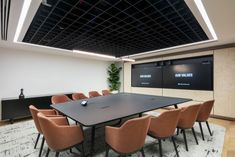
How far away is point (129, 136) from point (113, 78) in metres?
6.47

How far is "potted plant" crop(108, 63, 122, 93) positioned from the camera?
26.9 feet

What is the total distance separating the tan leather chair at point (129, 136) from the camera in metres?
1.79

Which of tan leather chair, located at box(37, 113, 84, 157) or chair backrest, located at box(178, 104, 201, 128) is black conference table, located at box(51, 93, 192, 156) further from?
chair backrest, located at box(178, 104, 201, 128)

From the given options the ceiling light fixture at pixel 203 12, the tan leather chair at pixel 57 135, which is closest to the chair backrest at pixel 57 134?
the tan leather chair at pixel 57 135

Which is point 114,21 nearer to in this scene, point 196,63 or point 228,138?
point 228,138

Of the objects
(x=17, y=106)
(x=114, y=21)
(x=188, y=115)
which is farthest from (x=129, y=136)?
(x=17, y=106)

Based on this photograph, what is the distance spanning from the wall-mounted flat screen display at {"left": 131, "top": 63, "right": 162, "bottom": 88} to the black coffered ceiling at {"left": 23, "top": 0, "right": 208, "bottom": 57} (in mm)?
2796

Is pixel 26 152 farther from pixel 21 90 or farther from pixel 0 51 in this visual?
pixel 0 51

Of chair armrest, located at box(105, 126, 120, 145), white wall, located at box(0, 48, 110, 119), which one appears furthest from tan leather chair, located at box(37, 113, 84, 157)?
white wall, located at box(0, 48, 110, 119)

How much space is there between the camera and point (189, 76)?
17.9 ft

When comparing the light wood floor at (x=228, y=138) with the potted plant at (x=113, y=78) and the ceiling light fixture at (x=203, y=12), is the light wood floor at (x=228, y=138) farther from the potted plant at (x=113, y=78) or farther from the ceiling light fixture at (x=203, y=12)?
the potted plant at (x=113, y=78)

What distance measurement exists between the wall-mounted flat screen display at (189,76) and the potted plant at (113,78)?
2.94 meters

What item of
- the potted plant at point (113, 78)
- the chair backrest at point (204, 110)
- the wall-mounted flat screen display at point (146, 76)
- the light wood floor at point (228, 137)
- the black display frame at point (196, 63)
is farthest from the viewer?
the potted plant at point (113, 78)

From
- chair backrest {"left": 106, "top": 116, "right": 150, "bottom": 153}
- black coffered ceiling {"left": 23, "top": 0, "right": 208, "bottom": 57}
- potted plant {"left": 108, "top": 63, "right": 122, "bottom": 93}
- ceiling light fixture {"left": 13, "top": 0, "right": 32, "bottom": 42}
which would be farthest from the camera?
potted plant {"left": 108, "top": 63, "right": 122, "bottom": 93}
